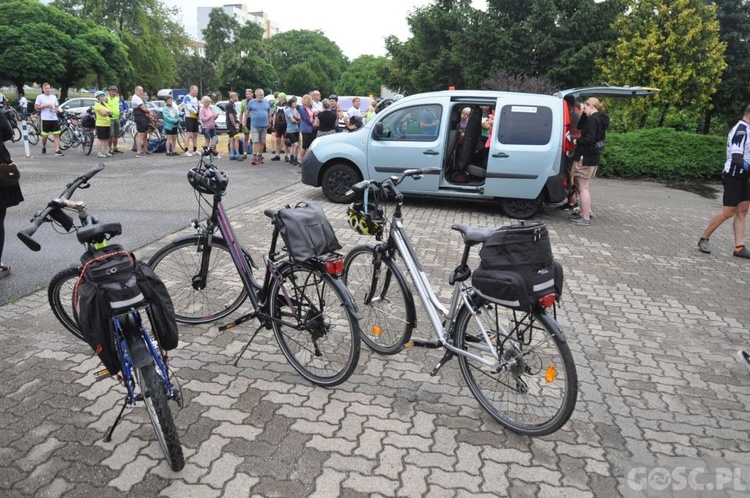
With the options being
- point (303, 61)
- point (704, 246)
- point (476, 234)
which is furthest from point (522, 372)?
point (303, 61)

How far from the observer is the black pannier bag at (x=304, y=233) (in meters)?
3.25

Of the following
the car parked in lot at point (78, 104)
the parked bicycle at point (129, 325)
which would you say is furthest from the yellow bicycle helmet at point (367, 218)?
the car parked in lot at point (78, 104)

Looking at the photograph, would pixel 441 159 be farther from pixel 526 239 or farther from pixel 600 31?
pixel 600 31

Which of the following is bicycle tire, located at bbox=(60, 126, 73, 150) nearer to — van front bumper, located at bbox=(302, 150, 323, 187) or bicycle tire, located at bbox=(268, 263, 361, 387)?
van front bumper, located at bbox=(302, 150, 323, 187)

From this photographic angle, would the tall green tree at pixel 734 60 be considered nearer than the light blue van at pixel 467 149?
No

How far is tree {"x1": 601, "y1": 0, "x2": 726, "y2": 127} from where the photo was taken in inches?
667

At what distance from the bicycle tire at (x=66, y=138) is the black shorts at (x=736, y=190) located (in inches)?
640

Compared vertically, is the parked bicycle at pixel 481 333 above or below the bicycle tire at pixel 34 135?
above

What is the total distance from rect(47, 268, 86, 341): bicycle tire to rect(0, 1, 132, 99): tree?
42.8 meters

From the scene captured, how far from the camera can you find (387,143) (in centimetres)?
932

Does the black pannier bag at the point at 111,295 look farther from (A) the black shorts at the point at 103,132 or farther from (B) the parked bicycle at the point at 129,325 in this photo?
(A) the black shorts at the point at 103,132

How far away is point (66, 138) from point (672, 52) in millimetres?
18390

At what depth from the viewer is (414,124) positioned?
9.21 meters

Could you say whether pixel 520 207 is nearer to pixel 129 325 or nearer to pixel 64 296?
pixel 64 296
